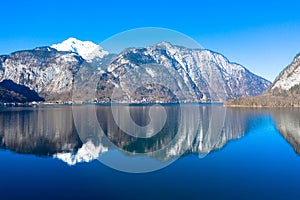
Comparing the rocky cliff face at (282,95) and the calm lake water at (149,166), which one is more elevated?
the rocky cliff face at (282,95)

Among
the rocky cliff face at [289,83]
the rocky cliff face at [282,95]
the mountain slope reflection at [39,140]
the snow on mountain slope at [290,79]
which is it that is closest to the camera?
the mountain slope reflection at [39,140]

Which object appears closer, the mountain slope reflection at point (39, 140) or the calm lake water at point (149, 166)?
the calm lake water at point (149, 166)

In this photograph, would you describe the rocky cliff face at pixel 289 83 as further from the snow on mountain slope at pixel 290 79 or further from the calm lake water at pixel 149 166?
the calm lake water at pixel 149 166

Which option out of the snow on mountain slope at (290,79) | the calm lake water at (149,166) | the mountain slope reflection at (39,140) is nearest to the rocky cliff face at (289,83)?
the snow on mountain slope at (290,79)

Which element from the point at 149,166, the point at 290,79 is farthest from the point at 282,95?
the point at 149,166

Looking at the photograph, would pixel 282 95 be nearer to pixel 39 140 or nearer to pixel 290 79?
pixel 290 79

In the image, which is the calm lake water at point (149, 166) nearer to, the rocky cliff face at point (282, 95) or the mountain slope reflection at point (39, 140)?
the mountain slope reflection at point (39, 140)

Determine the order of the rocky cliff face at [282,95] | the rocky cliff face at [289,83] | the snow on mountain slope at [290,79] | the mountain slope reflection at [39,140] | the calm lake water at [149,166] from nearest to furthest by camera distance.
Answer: the calm lake water at [149,166]
the mountain slope reflection at [39,140]
the rocky cliff face at [282,95]
the rocky cliff face at [289,83]
the snow on mountain slope at [290,79]

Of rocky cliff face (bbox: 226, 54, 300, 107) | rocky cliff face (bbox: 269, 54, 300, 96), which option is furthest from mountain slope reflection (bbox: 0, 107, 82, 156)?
rocky cliff face (bbox: 269, 54, 300, 96)

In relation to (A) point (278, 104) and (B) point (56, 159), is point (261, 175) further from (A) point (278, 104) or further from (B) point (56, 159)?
(A) point (278, 104)

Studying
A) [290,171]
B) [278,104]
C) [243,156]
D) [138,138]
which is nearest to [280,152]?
[243,156]

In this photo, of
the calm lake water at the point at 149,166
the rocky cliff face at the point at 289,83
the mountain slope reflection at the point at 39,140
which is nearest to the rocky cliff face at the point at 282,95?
the rocky cliff face at the point at 289,83

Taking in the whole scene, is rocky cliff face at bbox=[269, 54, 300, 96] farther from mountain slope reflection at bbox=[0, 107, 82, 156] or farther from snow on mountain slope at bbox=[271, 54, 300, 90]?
mountain slope reflection at bbox=[0, 107, 82, 156]

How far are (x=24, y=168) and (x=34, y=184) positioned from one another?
19.6 ft
